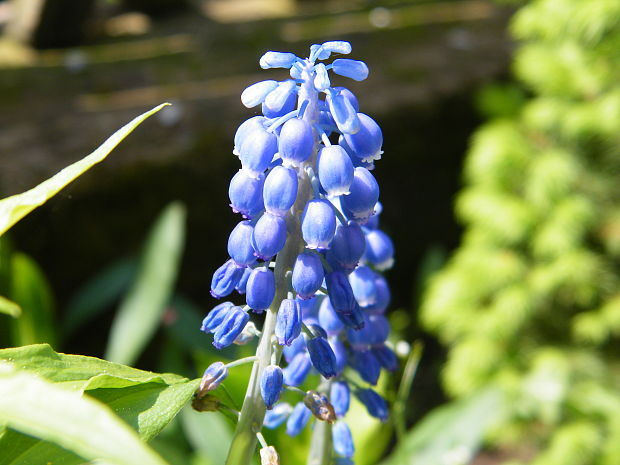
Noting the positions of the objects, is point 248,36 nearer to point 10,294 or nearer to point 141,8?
point 141,8

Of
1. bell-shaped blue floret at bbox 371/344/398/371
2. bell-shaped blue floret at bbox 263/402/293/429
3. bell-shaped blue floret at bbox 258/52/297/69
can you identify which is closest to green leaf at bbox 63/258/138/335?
bell-shaped blue floret at bbox 263/402/293/429

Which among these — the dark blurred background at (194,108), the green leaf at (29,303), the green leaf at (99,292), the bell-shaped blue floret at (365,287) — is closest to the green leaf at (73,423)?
the bell-shaped blue floret at (365,287)

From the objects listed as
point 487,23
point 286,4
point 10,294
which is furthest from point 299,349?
point 286,4

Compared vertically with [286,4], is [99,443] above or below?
below

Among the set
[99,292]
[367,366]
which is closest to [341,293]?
[367,366]

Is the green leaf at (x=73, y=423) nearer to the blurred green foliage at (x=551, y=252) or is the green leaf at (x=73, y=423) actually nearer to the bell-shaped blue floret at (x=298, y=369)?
the bell-shaped blue floret at (x=298, y=369)
